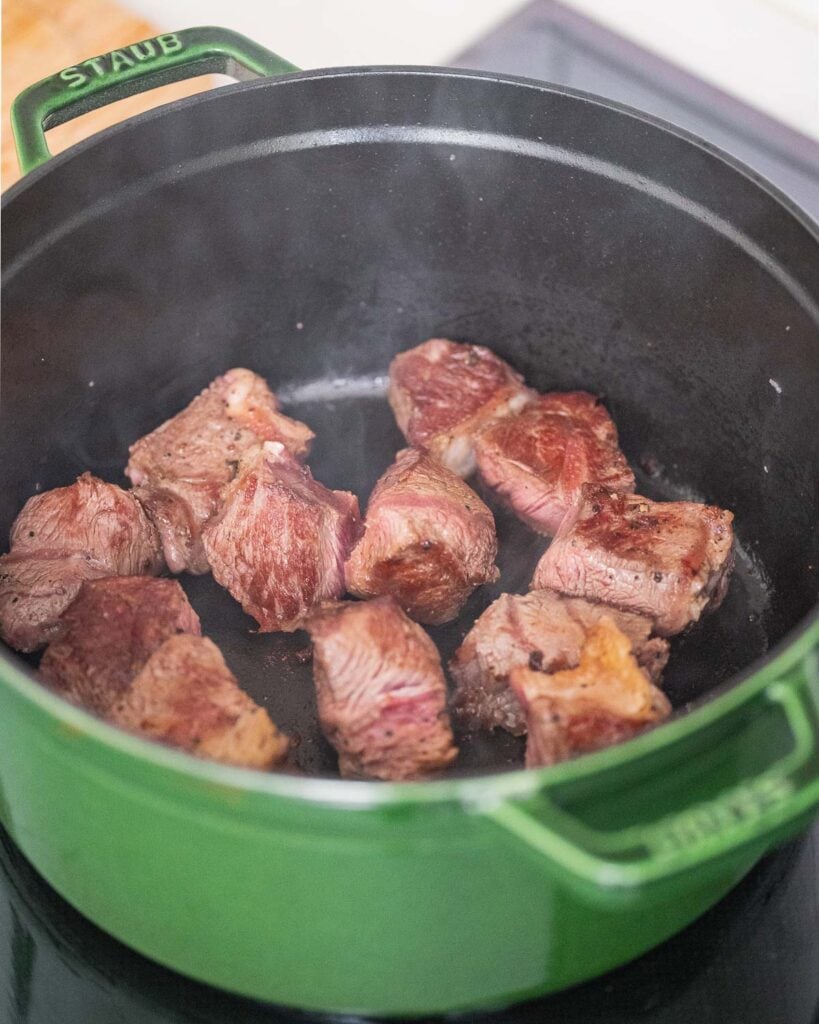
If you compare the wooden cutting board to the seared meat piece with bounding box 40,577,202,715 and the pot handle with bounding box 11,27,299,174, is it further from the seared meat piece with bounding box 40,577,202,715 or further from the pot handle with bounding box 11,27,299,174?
the seared meat piece with bounding box 40,577,202,715

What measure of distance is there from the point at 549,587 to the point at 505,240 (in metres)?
0.75

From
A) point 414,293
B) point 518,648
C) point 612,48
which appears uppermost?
point 612,48

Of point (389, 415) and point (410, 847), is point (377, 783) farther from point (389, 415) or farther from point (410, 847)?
point (389, 415)

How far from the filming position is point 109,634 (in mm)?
1800

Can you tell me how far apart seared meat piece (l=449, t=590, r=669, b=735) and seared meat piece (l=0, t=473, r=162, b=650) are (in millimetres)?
616

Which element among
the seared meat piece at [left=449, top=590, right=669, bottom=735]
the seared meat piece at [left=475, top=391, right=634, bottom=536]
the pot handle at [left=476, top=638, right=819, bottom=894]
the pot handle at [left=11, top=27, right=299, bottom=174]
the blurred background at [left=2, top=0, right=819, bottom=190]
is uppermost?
the blurred background at [left=2, top=0, right=819, bottom=190]

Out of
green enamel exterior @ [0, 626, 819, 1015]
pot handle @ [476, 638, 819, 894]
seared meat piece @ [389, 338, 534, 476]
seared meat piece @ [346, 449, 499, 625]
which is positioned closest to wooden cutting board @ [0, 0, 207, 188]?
seared meat piece @ [389, 338, 534, 476]

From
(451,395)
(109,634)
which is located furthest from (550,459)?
(109,634)

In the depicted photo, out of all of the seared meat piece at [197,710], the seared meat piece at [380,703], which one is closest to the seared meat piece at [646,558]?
the seared meat piece at [380,703]

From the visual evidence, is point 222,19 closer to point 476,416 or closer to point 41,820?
point 476,416

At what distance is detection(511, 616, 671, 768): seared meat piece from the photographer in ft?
5.26

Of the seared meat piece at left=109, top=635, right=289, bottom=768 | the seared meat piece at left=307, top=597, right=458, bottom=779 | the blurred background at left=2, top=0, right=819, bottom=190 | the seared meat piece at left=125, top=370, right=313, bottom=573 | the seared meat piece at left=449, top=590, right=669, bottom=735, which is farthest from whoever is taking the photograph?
the blurred background at left=2, top=0, right=819, bottom=190

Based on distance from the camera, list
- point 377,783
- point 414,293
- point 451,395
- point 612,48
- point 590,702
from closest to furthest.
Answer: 1. point 377,783
2. point 590,702
3. point 451,395
4. point 414,293
5. point 612,48

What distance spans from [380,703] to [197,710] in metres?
0.27
